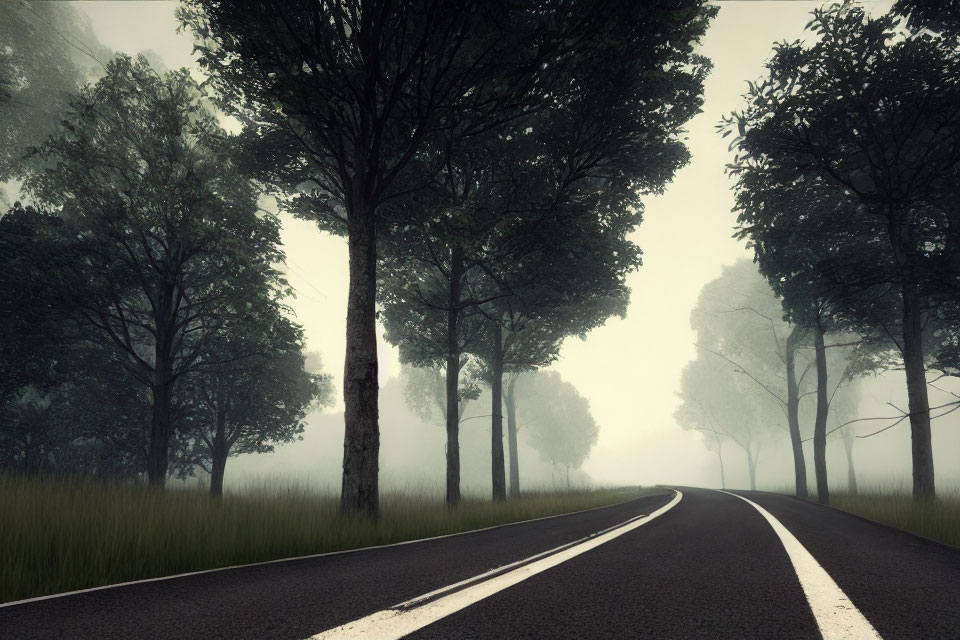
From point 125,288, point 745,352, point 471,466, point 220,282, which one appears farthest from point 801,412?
point 125,288

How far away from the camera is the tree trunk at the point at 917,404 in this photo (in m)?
10.4

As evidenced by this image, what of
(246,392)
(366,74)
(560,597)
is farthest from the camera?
(246,392)

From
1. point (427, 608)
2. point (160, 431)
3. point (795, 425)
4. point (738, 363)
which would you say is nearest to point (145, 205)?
point (160, 431)

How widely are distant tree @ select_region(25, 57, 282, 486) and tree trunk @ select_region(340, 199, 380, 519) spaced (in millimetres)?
5387

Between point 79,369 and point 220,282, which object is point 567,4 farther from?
point 79,369

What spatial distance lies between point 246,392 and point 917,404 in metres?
20.0

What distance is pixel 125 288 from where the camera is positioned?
1212 centimetres

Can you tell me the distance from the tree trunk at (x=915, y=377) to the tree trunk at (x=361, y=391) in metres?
11.7

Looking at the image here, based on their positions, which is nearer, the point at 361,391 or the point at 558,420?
the point at 361,391

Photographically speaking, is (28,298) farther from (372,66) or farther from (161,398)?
(372,66)

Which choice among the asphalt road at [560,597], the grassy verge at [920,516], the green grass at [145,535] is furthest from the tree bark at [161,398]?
the grassy verge at [920,516]

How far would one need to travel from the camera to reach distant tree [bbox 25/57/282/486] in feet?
35.3

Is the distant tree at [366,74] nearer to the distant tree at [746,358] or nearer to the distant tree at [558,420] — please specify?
the distant tree at [746,358]

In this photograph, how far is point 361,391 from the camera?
7.24m
